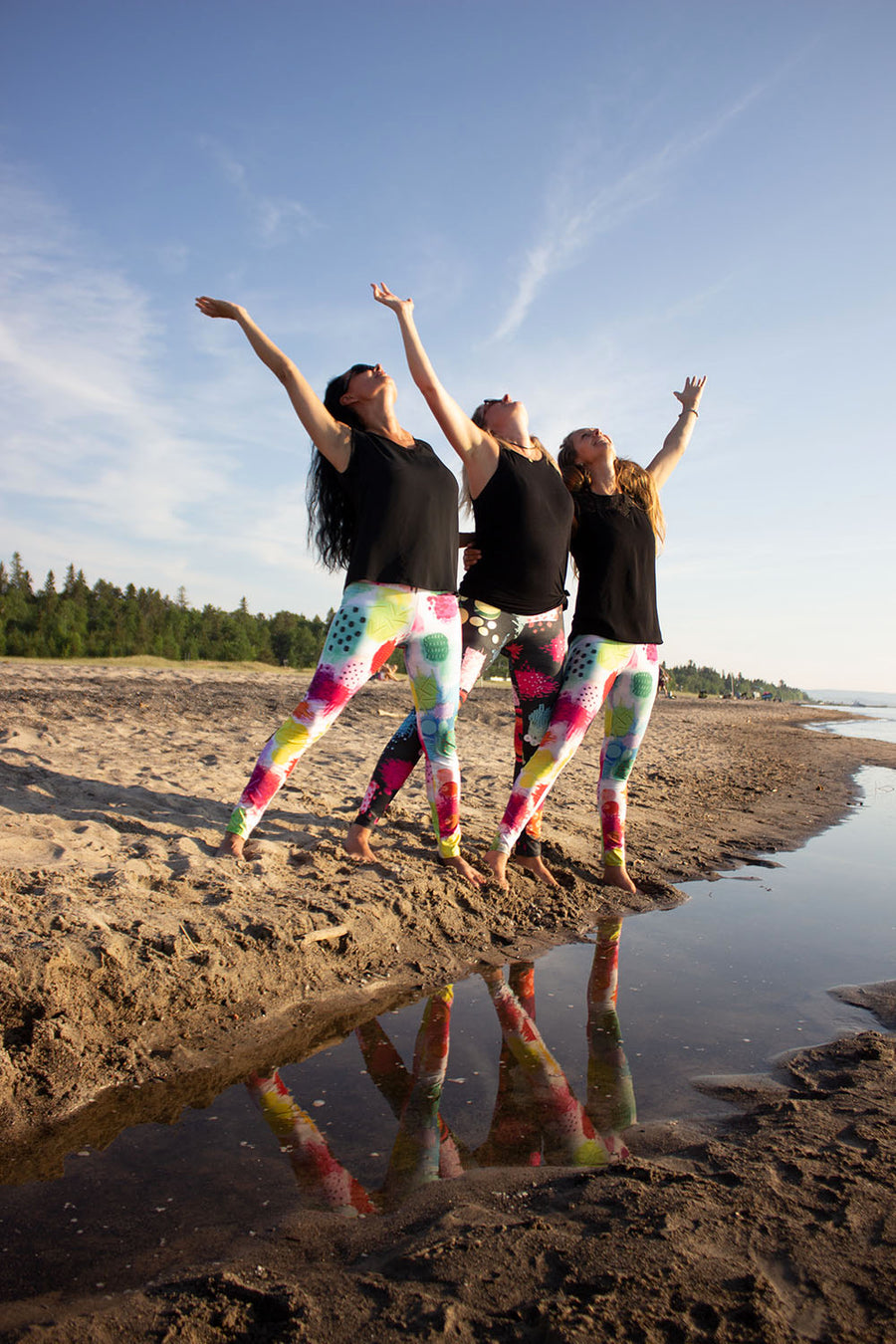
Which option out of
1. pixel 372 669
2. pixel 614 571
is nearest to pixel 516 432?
pixel 614 571

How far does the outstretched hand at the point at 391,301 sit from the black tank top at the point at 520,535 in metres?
0.85

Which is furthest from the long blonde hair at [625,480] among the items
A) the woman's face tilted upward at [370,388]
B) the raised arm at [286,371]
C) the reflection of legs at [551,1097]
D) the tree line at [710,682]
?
the tree line at [710,682]

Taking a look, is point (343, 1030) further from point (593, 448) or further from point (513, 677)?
point (593, 448)

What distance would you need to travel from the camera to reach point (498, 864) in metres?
4.34

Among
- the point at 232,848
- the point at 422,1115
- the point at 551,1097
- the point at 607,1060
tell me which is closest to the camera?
the point at 422,1115

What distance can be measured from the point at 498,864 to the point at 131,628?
167 ft

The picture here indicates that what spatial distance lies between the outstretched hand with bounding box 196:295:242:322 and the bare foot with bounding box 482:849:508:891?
9.71 feet

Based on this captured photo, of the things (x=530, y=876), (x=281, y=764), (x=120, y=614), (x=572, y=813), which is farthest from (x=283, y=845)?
(x=120, y=614)

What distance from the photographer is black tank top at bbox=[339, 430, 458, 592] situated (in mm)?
3846

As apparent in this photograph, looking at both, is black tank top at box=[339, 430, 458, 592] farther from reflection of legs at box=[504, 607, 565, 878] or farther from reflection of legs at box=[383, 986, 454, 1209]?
reflection of legs at box=[383, 986, 454, 1209]

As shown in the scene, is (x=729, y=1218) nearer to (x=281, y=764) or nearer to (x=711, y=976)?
(x=711, y=976)

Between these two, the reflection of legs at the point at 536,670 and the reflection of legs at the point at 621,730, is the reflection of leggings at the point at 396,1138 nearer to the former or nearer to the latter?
the reflection of legs at the point at 536,670

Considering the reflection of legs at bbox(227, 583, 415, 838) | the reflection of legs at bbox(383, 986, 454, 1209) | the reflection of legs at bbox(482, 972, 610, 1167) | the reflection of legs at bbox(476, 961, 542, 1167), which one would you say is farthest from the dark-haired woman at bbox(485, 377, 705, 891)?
the reflection of legs at bbox(476, 961, 542, 1167)

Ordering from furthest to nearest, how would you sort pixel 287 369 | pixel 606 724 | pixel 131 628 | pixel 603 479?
pixel 131 628 < pixel 606 724 < pixel 603 479 < pixel 287 369
